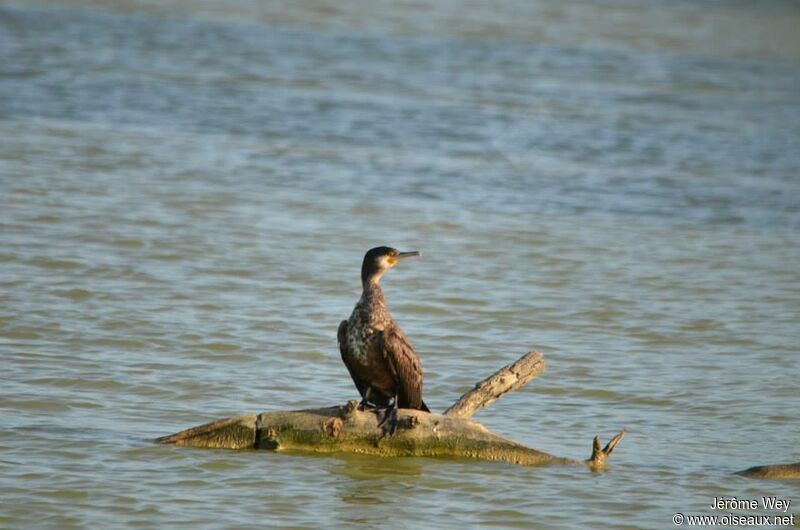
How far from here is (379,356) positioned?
641cm

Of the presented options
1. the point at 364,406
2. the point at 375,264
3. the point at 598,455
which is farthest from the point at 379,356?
the point at 598,455

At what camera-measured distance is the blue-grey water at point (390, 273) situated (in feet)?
21.7

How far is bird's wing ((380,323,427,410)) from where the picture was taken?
20.9 feet

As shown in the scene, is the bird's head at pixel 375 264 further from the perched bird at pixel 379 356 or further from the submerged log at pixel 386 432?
the submerged log at pixel 386 432

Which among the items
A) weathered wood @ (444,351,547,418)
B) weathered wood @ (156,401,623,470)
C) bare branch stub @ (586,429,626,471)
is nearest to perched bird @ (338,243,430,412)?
weathered wood @ (156,401,623,470)

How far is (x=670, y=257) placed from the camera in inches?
487

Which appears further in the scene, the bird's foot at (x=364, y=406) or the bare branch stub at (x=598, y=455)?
the bird's foot at (x=364, y=406)

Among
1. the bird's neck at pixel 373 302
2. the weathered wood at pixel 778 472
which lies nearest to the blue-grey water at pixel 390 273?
the weathered wood at pixel 778 472

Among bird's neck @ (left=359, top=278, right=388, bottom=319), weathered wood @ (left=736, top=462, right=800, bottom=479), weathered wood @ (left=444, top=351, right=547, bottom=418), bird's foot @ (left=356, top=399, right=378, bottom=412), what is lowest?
weathered wood @ (left=736, top=462, right=800, bottom=479)

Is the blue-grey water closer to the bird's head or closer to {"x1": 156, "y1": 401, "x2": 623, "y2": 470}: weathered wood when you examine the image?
{"x1": 156, "y1": 401, "x2": 623, "y2": 470}: weathered wood

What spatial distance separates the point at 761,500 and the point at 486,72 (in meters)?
16.5

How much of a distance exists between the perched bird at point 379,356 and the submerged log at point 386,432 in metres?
0.10

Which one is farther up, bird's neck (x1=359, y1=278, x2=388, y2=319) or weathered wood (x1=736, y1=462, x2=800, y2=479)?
bird's neck (x1=359, y1=278, x2=388, y2=319)

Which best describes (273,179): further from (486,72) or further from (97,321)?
(486,72)
